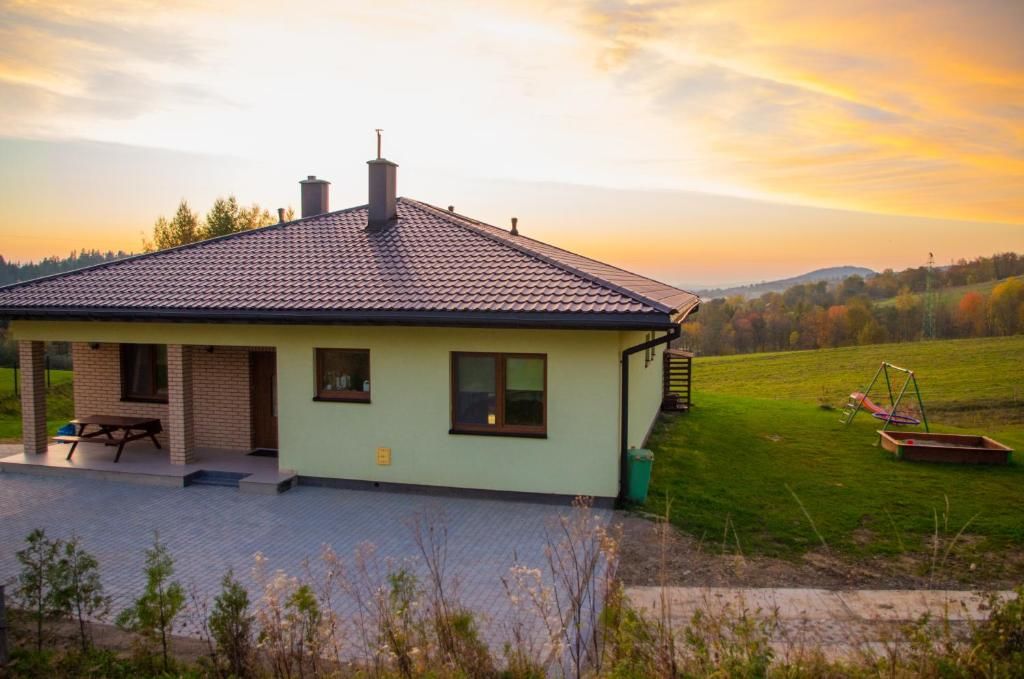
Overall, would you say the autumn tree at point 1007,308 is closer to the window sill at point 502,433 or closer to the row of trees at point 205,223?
the window sill at point 502,433

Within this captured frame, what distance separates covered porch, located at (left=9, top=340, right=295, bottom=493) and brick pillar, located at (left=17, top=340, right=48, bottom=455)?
18mm

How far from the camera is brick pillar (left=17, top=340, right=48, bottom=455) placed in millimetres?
12609

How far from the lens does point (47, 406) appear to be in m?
22.2

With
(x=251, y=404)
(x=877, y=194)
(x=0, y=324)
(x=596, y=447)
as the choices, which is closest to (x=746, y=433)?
(x=596, y=447)

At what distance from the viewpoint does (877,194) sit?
20422 millimetres

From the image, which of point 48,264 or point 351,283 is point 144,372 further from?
point 48,264

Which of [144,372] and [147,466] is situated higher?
[144,372]

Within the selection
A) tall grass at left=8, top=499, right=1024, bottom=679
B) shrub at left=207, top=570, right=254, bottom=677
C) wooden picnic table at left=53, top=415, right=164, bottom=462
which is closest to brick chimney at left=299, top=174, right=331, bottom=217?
wooden picnic table at left=53, top=415, right=164, bottom=462

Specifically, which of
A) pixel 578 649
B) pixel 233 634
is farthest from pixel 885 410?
pixel 233 634

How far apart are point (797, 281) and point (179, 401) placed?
248ft

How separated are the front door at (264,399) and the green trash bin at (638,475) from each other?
6906 mm

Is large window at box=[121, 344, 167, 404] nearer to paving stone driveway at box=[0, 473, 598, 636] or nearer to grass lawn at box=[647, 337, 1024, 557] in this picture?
paving stone driveway at box=[0, 473, 598, 636]

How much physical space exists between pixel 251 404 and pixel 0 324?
506 cm

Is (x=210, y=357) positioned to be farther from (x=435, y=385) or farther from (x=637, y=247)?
(x=637, y=247)
